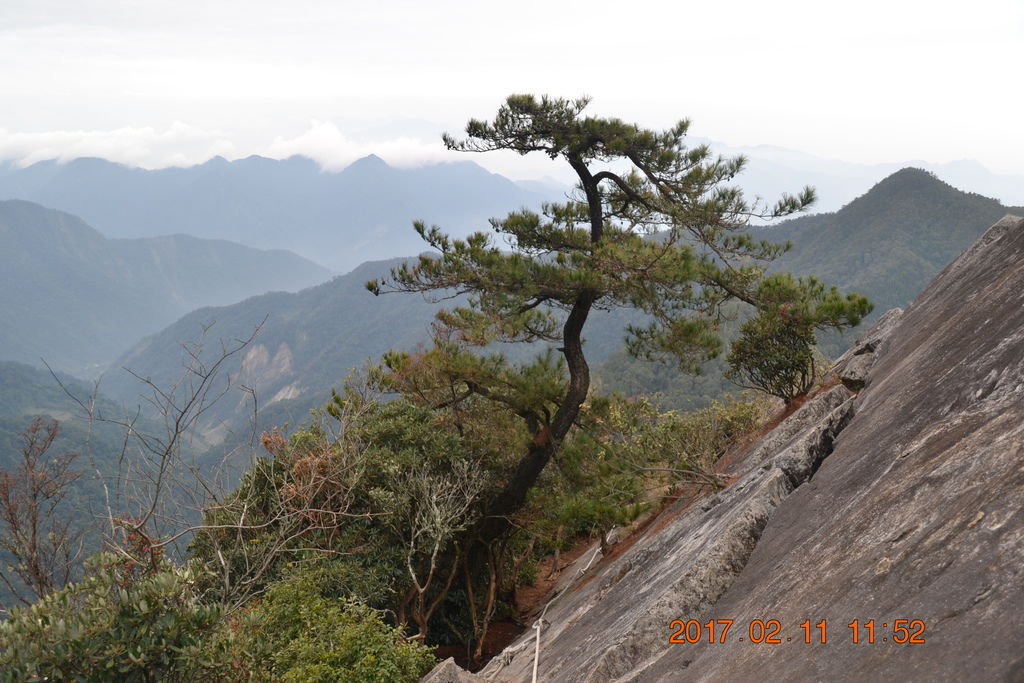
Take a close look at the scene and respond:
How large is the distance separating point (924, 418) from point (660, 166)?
6232mm

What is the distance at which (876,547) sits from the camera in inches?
131

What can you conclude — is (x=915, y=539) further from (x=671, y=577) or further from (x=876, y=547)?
(x=671, y=577)

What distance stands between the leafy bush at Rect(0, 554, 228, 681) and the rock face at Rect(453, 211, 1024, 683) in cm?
270

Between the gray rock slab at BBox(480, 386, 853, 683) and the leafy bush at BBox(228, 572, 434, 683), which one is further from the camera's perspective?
the leafy bush at BBox(228, 572, 434, 683)

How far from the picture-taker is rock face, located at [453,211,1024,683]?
262 cm

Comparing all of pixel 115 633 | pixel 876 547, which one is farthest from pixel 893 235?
pixel 115 633

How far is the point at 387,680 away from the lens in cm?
656

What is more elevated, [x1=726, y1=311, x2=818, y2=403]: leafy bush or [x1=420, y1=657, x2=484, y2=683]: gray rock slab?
[x1=726, y1=311, x2=818, y2=403]: leafy bush

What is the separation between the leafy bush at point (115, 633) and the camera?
4.73 metres

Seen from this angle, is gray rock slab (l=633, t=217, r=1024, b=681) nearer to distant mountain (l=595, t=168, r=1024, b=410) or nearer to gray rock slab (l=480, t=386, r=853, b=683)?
gray rock slab (l=480, t=386, r=853, b=683)

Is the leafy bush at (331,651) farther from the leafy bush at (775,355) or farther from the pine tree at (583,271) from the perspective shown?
the leafy bush at (775,355)

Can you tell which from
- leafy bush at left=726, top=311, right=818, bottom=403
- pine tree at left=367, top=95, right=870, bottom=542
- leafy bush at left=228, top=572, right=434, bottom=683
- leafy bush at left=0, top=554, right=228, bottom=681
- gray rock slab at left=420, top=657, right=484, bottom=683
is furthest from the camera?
leafy bush at left=726, top=311, right=818, bottom=403

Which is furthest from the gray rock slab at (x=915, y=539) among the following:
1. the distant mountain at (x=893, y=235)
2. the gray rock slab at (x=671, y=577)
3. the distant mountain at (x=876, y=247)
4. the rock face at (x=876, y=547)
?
the distant mountain at (x=893, y=235)

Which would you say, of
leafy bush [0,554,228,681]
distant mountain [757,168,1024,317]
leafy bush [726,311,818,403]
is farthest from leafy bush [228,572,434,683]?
distant mountain [757,168,1024,317]
